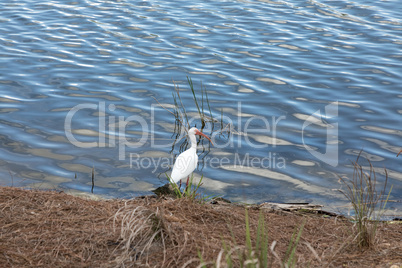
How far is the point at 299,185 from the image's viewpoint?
777cm

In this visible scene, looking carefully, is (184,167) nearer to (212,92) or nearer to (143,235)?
(143,235)

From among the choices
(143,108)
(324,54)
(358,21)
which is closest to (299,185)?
(143,108)

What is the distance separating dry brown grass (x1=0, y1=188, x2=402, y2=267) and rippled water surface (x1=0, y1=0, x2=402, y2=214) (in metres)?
2.15

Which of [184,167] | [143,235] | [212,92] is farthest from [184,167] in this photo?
[212,92]

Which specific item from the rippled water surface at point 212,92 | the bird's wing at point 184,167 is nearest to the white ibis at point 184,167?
the bird's wing at point 184,167

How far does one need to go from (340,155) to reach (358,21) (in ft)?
24.0

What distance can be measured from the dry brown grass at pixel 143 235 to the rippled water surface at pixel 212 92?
2.15 m

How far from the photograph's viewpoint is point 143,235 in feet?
14.1

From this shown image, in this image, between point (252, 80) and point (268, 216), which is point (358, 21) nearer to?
point (252, 80)

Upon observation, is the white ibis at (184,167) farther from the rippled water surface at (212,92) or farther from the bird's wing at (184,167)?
the rippled water surface at (212,92)

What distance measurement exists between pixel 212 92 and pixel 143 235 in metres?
6.45

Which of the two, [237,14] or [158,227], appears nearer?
[158,227]

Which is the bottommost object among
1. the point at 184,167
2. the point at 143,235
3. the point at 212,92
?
the point at 184,167

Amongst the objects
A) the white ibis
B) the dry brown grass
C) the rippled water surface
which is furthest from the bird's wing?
the dry brown grass
